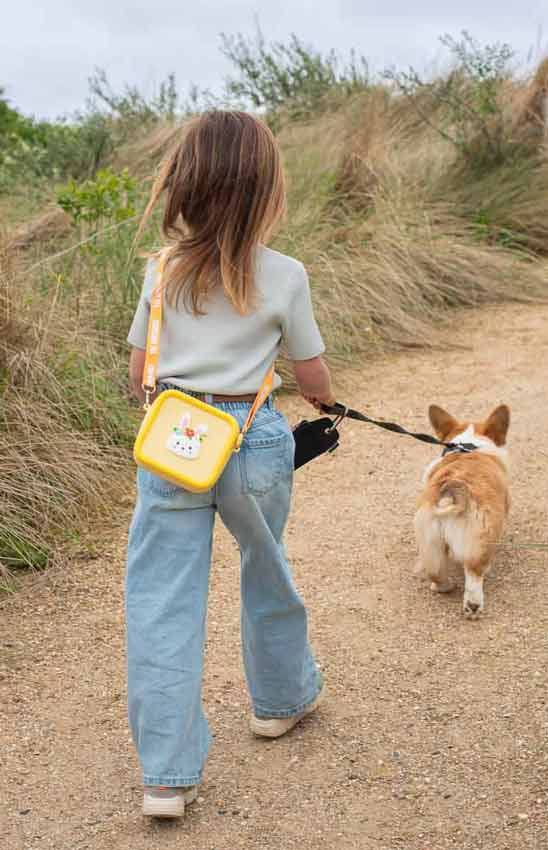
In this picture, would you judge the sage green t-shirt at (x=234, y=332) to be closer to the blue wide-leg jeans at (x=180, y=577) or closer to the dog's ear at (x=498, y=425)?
the blue wide-leg jeans at (x=180, y=577)

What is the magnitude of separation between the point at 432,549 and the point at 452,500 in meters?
0.27

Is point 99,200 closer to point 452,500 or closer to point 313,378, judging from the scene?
point 452,500

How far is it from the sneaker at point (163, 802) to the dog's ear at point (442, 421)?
2624 millimetres

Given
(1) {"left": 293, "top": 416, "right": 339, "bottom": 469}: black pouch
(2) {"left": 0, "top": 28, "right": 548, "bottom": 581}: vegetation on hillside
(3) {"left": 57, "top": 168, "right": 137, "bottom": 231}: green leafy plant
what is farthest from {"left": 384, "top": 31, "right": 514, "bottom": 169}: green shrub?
(1) {"left": 293, "top": 416, "right": 339, "bottom": 469}: black pouch

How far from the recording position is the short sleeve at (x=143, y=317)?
3.29m

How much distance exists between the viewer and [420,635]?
469cm

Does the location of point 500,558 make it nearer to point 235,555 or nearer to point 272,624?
point 235,555

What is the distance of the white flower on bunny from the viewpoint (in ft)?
10.4

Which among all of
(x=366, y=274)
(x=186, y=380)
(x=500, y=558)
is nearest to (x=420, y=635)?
(x=500, y=558)

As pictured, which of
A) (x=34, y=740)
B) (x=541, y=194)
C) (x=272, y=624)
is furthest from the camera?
(x=541, y=194)

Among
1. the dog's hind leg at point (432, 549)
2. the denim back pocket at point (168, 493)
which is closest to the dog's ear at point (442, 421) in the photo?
the dog's hind leg at point (432, 549)

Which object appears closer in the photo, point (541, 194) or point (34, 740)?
point (34, 740)

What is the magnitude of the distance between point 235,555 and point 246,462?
242 cm

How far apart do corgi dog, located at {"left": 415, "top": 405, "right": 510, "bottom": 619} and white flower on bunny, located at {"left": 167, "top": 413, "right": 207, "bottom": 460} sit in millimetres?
1798
